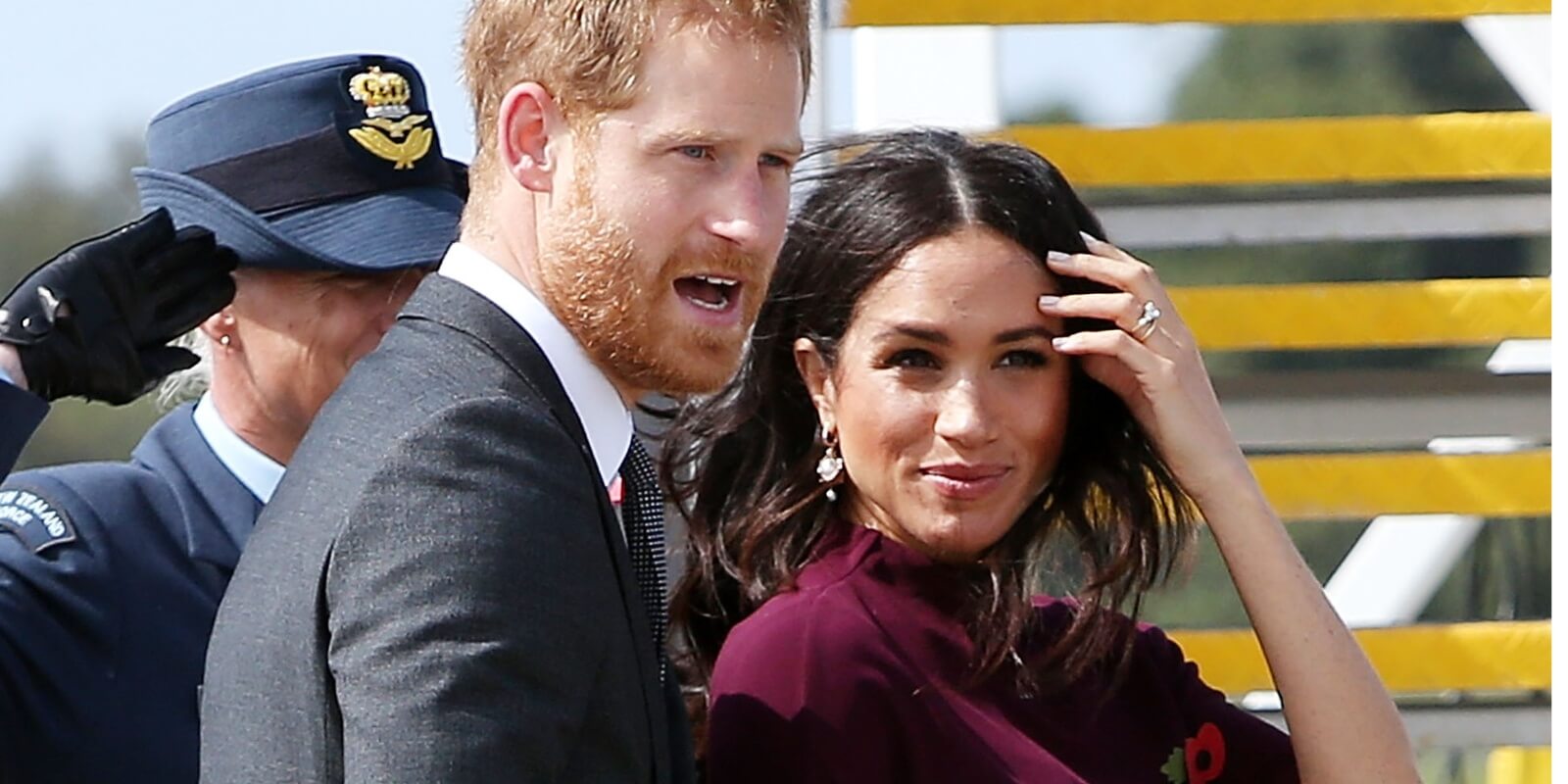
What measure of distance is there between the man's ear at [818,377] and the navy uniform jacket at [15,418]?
762mm

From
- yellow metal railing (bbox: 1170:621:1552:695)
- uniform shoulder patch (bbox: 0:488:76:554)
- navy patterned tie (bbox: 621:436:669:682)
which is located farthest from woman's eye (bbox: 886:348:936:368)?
yellow metal railing (bbox: 1170:621:1552:695)

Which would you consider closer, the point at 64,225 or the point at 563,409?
the point at 563,409

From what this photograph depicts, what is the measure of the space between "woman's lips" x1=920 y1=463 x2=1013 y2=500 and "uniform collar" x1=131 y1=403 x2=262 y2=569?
0.67 metres

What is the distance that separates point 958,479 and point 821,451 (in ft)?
0.64

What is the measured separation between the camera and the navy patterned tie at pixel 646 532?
2.16m

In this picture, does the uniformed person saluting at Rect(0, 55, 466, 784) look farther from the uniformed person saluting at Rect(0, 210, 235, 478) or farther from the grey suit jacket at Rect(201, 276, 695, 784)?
the grey suit jacket at Rect(201, 276, 695, 784)

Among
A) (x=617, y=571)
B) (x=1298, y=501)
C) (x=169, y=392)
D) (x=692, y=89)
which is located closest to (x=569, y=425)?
(x=617, y=571)

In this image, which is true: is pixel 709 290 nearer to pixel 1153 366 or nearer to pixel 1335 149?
pixel 1153 366

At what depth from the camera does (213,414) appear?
2764mm

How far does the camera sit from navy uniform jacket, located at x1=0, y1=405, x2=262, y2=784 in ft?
7.97

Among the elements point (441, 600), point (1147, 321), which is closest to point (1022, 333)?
point (1147, 321)

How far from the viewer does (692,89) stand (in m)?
2.07

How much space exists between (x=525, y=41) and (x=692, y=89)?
14 centimetres

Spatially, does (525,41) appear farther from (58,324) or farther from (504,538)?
(58,324)
